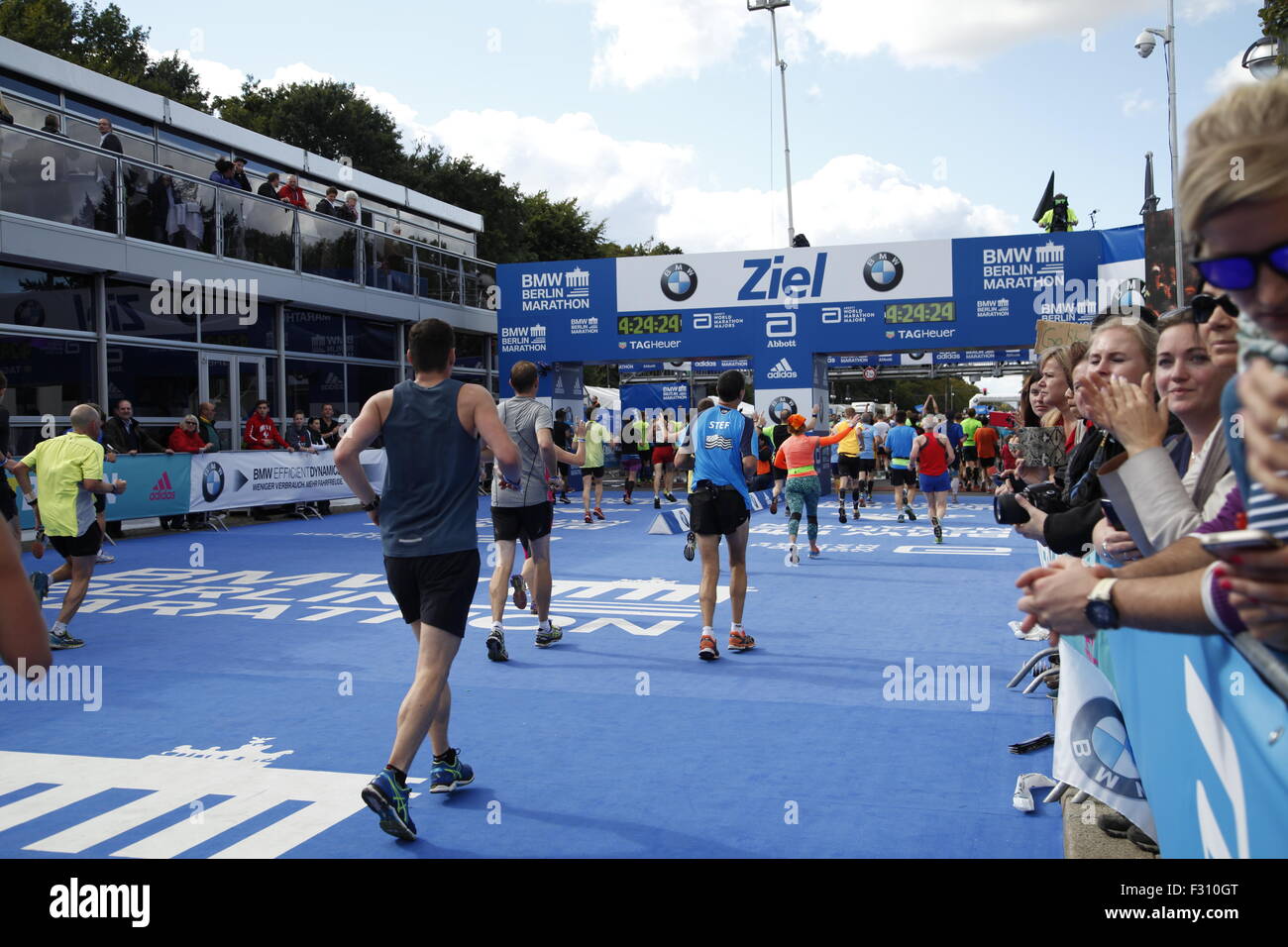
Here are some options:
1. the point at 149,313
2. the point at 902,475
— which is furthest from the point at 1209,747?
the point at 149,313

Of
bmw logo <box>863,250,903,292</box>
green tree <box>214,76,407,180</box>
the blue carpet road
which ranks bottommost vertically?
the blue carpet road

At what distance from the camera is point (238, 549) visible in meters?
14.8

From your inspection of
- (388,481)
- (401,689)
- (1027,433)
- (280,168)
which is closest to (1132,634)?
(388,481)

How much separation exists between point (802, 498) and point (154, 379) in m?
12.2

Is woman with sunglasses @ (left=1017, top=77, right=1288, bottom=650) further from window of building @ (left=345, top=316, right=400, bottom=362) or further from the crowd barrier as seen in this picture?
window of building @ (left=345, top=316, right=400, bottom=362)

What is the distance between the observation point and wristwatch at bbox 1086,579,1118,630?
177cm

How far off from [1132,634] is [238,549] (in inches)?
550

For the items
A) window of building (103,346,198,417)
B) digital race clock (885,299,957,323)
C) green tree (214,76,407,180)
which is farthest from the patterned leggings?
green tree (214,76,407,180)

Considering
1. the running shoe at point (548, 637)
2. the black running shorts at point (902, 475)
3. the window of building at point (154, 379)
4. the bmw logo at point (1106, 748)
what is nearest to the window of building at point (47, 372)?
the window of building at point (154, 379)

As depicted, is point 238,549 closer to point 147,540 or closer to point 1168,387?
point 147,540

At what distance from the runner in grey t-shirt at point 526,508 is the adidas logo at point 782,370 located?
15940 mm

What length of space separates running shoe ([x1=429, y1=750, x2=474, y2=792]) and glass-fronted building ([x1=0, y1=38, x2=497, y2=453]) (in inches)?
559

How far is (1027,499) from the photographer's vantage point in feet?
13.7

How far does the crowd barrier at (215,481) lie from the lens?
1577 centimetres
